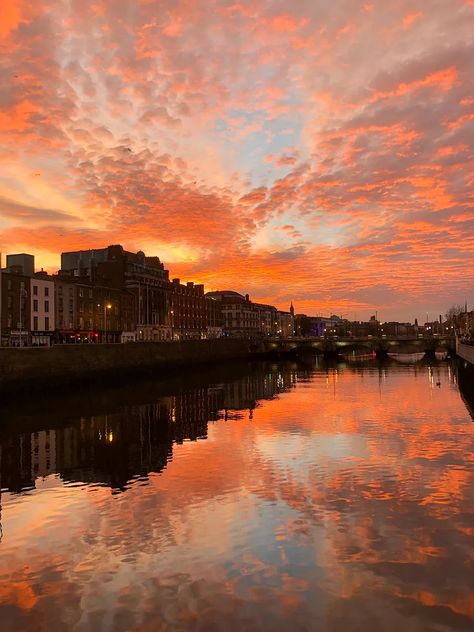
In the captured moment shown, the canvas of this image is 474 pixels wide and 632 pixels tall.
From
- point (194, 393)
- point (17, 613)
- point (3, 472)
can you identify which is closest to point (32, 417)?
point (3, 472)

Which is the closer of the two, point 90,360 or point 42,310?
point 90,360

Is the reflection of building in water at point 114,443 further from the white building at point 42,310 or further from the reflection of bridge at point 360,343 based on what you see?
the reflection of bridge at point 360,343

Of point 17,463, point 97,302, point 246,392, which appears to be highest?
point 97,302

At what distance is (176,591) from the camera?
49.8 feet

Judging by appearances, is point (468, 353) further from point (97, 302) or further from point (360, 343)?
point (360, 343)

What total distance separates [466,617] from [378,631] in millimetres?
2383

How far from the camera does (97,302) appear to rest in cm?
12588

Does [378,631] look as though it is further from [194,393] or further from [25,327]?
[25,327]

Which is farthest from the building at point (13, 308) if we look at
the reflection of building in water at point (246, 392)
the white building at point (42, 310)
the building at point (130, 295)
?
the reflection of building in water at point (246, 392)

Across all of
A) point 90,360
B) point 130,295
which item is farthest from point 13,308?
point 130,295

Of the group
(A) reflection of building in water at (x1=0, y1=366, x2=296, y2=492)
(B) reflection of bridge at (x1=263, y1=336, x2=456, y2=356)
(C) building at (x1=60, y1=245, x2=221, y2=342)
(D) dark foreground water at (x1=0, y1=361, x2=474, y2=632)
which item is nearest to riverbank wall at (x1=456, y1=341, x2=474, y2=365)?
(A) reflection of building in water at (x1=0, y1=366, x2=296, y2=492)

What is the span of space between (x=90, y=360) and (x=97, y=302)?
44.8 metres

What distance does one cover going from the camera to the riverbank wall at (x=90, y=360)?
6581 cm

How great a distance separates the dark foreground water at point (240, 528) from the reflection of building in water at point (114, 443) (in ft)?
0.72
